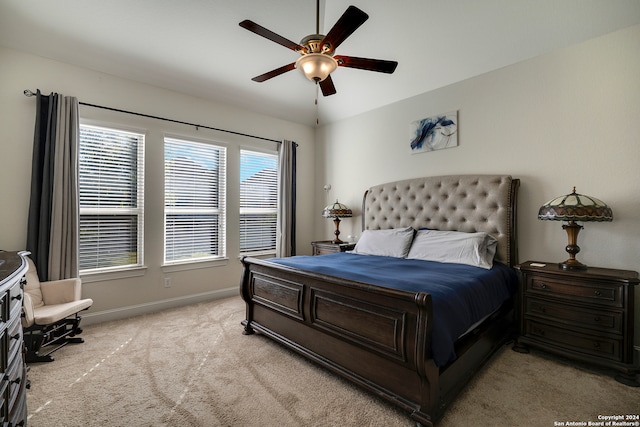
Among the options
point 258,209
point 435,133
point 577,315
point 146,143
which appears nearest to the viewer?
point 577,315

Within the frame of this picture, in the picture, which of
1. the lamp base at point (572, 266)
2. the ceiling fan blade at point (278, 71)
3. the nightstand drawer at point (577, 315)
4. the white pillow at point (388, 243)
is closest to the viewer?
the nightstand drawer at point (577, 315)

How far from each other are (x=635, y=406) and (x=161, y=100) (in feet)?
17.4

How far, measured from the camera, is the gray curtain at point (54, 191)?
295cm

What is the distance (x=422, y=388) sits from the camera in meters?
1.71

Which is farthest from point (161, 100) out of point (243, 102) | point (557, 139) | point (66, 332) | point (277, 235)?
point (557, 139)

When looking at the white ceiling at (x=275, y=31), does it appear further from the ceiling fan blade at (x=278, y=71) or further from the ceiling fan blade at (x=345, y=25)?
the ceiling fan blade at (x=345, y=25)

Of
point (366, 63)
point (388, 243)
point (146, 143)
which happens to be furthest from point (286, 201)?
point (366, 63)

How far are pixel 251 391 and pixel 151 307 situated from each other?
92.8 inches

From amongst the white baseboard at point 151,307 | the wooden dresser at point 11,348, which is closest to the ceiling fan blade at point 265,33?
the wooden dresser at point 11,348

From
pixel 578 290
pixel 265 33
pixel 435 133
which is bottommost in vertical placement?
pixel 578 290

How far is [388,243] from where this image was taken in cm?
363

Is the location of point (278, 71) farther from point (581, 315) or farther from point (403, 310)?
point (581, 315)

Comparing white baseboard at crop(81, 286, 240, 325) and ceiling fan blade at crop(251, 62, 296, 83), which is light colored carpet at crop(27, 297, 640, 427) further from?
ceiling fan blade at crop(251, 62, 296, 83)

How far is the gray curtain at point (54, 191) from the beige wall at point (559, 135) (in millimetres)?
4042
